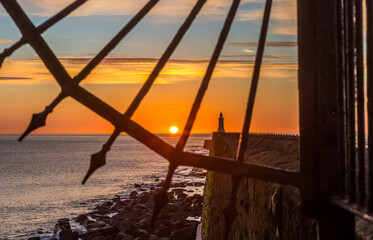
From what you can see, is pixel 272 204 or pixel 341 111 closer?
pixel 341 111

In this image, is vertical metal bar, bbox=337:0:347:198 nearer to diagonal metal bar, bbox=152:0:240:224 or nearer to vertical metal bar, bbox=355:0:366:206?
vertical metal bar, bbox=355:0:366:206

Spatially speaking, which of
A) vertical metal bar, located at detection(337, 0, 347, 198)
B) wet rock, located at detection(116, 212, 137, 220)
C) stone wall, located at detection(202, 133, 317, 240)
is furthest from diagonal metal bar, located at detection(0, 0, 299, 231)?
wet rock, located at detection(116, 212, 137, 220)

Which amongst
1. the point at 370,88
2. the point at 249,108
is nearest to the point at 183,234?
the point at 249,108

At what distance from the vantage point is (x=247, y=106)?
10.3 ft

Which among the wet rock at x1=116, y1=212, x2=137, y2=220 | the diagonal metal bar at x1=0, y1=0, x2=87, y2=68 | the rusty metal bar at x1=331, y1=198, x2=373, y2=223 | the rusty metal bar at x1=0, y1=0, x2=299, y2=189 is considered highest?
the wet rock at x1=116, y1=212, x2=137, y2=220

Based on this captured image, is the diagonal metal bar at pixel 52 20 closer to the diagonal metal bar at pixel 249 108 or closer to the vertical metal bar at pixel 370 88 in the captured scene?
the diagonal metal bar at pixel 249 108

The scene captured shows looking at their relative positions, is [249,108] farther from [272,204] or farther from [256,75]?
[272,204]

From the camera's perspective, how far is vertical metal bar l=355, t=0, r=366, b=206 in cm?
256

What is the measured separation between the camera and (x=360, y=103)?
2600 mm

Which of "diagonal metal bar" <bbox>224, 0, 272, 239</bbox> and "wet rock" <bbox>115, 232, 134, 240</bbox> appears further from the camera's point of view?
"wet rock" <bbox>115, 232, 134, 240</bbox>

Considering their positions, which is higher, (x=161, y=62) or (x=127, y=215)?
(x=127, y=215)

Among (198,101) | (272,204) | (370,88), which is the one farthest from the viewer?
(272,204)

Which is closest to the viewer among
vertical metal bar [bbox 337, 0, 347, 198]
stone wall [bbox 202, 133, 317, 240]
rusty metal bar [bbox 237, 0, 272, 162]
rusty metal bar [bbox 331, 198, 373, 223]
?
rusty metal bar [bbox 331, 198, 373, 223]

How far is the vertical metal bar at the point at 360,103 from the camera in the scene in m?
2.56
